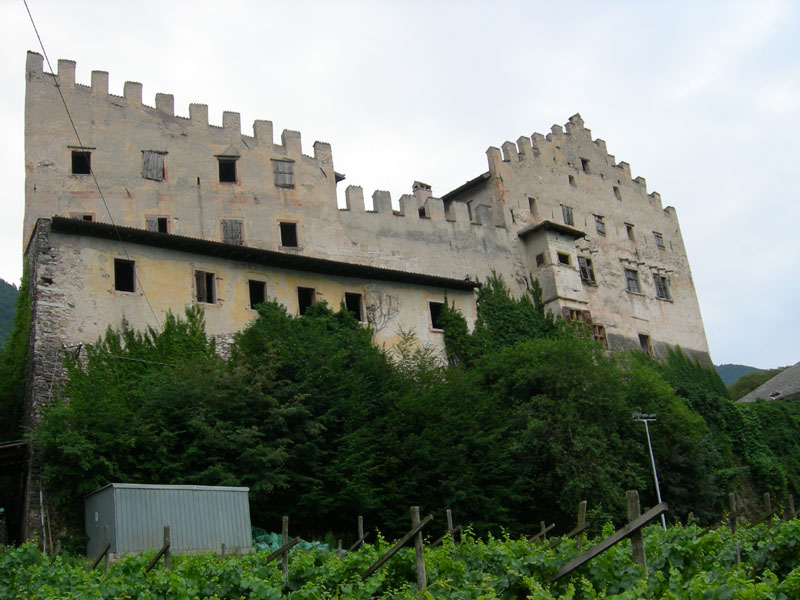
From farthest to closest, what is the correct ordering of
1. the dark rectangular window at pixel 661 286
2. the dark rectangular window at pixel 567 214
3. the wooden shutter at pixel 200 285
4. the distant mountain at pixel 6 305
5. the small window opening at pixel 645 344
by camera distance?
the distant mountain at pixel 6 305 < the dark rectangular window at pixel 661 286 < the dark rectangular window at pixel 567 214 < the small window opening at pixel 645 344 < the wooden shutter at pixel 200 285

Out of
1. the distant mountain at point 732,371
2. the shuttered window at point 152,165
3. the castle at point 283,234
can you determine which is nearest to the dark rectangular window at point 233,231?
the castle at point 283,234

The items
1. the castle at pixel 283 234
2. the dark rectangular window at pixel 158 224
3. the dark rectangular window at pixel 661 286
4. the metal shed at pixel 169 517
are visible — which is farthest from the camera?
the dark rectangular window at pixel 661 286

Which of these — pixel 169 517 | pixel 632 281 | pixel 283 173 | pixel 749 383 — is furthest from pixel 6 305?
pixel 749 383

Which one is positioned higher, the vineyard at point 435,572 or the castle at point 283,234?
the castle at point 283,234

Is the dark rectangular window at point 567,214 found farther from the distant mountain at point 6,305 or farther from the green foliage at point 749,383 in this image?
the distant mountain at point 6,305

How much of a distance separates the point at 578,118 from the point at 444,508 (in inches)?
1122

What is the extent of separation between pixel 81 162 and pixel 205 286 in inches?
346

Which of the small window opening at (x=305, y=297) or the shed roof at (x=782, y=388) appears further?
the shed roof at (x=782, y=388)

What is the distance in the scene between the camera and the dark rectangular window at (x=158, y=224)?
31888 mm

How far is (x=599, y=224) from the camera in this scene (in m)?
44.3

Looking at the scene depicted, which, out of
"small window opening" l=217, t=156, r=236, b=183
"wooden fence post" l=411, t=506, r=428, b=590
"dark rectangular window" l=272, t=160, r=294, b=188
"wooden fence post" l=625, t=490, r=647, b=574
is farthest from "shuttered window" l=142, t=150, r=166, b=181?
"wooden fence post" l=625, t=490, r=647, b=574

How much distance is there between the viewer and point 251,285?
94.0ft

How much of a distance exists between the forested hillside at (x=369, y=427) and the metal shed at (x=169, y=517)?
961 mm

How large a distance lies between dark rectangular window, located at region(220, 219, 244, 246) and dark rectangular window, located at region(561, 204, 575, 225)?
17132 mm
